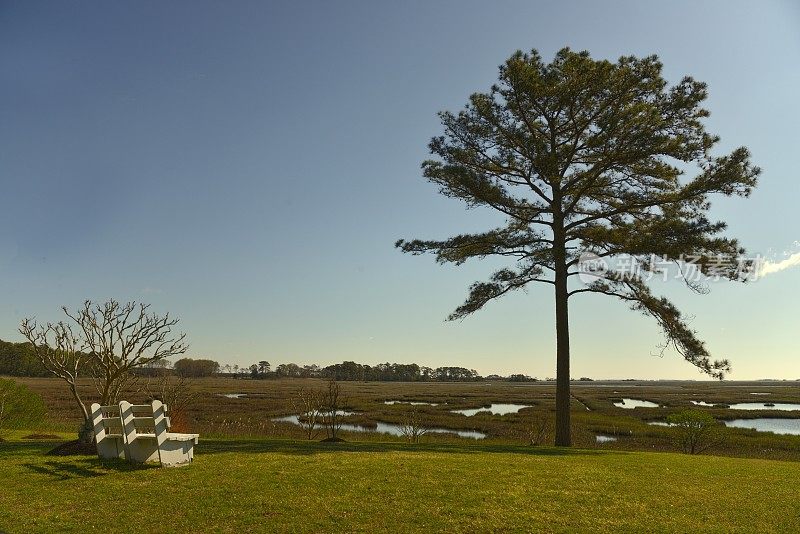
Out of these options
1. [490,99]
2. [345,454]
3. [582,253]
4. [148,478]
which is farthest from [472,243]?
[148,478]

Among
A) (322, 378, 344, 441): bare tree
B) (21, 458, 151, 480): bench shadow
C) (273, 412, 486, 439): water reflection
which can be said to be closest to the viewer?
(21, 458, 151, 480): bench shadow

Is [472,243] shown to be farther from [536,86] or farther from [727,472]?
[727,472]

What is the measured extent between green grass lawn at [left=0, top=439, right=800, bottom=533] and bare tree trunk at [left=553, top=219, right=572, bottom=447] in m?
6.89

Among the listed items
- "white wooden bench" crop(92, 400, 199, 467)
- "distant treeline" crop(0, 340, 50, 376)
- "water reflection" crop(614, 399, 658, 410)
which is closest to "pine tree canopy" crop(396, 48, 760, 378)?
"white wooden bench" crop(92, 400, 199, 467)

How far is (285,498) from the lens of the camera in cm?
762

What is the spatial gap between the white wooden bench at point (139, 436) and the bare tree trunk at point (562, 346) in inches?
507

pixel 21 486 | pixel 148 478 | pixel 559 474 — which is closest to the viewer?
pixel 21 486

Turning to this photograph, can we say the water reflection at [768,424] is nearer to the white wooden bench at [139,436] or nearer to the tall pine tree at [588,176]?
the tall pine tree at [588,176]

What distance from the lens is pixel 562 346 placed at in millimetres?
19109

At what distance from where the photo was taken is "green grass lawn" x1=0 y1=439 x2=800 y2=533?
666cm

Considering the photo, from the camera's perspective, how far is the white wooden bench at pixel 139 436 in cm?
991

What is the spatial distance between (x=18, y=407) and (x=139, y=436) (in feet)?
48.3

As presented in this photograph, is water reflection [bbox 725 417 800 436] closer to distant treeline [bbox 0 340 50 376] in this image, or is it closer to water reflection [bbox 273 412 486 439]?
water reflection [bbox 273 412 486 439]

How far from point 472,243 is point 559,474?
451 inches
